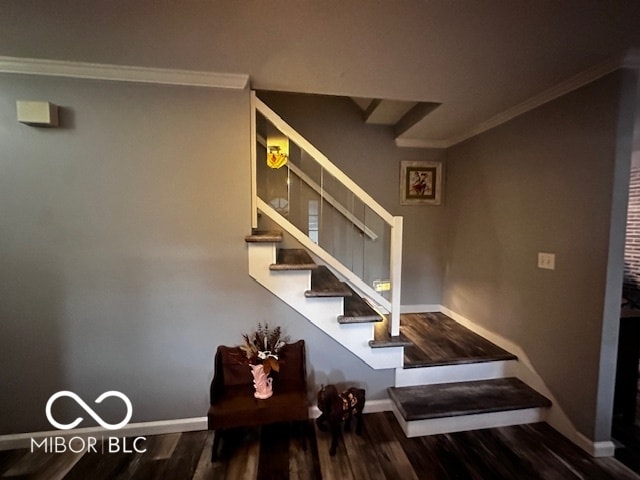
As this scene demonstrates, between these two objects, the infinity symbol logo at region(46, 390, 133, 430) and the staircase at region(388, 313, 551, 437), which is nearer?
the infinity symbol logo at region(46, 390, 133, 430)

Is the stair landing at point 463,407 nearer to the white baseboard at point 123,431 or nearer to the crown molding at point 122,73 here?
the white baseboard at point 123,431

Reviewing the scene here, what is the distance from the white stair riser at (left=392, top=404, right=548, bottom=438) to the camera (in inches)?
77.7

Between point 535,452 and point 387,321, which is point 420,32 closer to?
point 387,321

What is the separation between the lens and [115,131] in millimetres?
1837

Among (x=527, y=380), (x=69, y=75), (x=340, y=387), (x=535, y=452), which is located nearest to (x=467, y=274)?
(x=527, y=380)

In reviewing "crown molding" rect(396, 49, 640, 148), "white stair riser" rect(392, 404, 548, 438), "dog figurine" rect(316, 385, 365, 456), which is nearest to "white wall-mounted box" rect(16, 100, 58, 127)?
"dog figurine" rect(316, 385, 365, 456)

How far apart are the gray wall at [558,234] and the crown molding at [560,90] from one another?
46mm

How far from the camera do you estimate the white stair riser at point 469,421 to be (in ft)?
6.48

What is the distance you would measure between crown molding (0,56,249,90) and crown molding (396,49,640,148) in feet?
6.85

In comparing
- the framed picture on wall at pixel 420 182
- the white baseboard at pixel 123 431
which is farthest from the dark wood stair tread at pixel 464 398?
the framed picture on wall at pixel 420 182

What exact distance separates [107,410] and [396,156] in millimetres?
3414

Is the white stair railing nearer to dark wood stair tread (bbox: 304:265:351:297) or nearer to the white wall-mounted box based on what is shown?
dark wood stair tread (bbox: 304:265:351:297)

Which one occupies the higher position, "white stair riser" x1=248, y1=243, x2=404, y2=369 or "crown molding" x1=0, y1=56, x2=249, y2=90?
"crown molding" x1=0, y1=56, x2=249, y2=90

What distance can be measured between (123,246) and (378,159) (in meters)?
2.60
